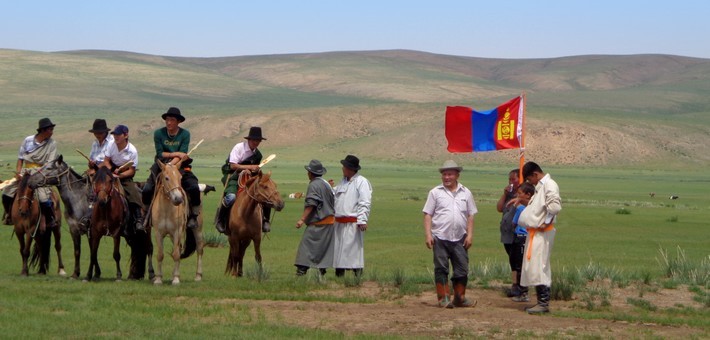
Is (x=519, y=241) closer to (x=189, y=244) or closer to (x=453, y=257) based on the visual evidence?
(x=453, y=257)

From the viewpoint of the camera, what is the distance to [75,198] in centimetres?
1623

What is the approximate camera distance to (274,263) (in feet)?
70.6

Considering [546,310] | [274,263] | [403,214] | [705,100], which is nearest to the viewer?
[546,310]

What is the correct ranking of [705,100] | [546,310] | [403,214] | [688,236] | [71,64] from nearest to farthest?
[546,310] → [688,236] → [403,214] → [705,100] → [71,64]

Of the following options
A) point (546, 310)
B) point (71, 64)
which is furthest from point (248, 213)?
point (71, 64)

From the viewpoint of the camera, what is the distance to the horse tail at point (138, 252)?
16.3m

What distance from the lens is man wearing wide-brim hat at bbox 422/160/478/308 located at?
44.3 ft

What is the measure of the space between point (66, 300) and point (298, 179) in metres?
54.7

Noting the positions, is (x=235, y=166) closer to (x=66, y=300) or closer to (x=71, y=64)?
(x=66, y=300)

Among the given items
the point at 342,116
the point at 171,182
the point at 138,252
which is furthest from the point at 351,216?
the point at 342,116

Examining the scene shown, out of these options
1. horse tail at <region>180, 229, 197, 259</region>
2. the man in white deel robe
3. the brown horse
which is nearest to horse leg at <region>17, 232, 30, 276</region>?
the brown horse

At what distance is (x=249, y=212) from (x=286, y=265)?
4600 millimetres

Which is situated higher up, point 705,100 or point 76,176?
point 705,100

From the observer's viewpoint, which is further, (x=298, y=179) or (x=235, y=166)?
(x=298, y=179)
